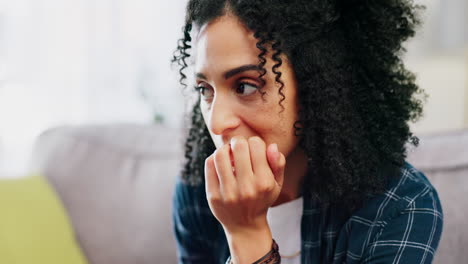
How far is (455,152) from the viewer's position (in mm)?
1247

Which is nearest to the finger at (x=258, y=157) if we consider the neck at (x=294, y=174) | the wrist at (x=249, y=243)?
the wrist at (x=249, y=243)

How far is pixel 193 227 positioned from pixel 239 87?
446 mm

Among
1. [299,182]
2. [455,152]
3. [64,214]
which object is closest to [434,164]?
[455,152]

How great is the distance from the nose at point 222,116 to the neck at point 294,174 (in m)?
0.21

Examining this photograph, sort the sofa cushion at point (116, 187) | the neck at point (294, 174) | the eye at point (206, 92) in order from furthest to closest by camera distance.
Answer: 1. the sofa cushion at point (116, 187)
2. the neck at point (294, 174)
3. the eye at point (206, 92)

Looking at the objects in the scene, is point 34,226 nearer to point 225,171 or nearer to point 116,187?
point 116,187

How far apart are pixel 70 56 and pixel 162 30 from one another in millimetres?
483

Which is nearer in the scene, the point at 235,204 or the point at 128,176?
the point at 235,204

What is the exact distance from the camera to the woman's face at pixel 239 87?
0.83 meters

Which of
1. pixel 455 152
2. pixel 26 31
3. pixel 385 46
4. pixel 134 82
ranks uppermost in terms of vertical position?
pixel 26 31

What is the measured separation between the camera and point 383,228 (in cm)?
91

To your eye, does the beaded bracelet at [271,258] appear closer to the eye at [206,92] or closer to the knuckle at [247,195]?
the knuckle at [247,195]

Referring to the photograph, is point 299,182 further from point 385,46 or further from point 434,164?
point 434,164

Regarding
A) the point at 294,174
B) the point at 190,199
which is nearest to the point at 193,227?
the point at 190,199
